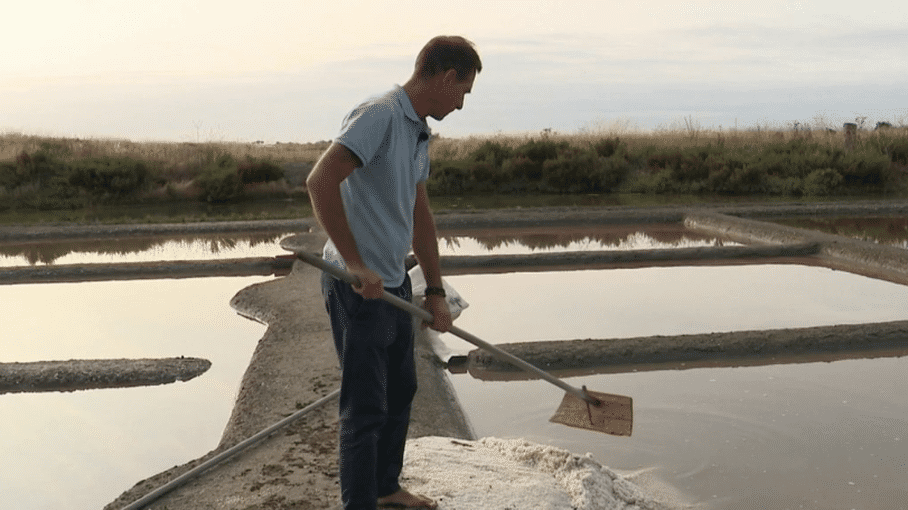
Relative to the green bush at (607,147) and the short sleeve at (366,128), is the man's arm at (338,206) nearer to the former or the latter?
the short sleeve at (366,128)

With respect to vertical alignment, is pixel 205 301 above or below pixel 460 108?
below

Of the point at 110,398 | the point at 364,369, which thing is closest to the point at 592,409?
the point at 364,369

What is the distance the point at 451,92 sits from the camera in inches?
71.0

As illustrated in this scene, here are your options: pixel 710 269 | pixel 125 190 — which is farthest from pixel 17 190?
pixel 710 269

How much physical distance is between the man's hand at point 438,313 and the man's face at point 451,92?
0.45 metres

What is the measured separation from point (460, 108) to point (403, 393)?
2.13 feet

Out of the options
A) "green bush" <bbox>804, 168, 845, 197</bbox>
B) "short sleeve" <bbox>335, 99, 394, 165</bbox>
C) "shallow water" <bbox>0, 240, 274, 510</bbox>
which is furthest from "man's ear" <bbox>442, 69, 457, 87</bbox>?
"green bush" <bbox>804, 168, 845, 197</bbox>

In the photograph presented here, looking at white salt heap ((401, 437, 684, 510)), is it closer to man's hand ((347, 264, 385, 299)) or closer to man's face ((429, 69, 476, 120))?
man's hand ((347, 264, 385, 299))

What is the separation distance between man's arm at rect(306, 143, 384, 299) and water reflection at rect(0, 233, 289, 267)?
5.68m

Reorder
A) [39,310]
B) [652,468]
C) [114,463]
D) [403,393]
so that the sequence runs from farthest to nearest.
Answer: [39,310] < [114,463] < [652,468] < [403,393]

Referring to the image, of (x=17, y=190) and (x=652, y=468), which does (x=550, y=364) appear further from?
(x=17, y=190)

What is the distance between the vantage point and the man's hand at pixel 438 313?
79.6 inches

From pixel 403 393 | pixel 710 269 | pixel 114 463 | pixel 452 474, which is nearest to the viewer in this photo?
pixel 403 393

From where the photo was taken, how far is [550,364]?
3.95 metres
